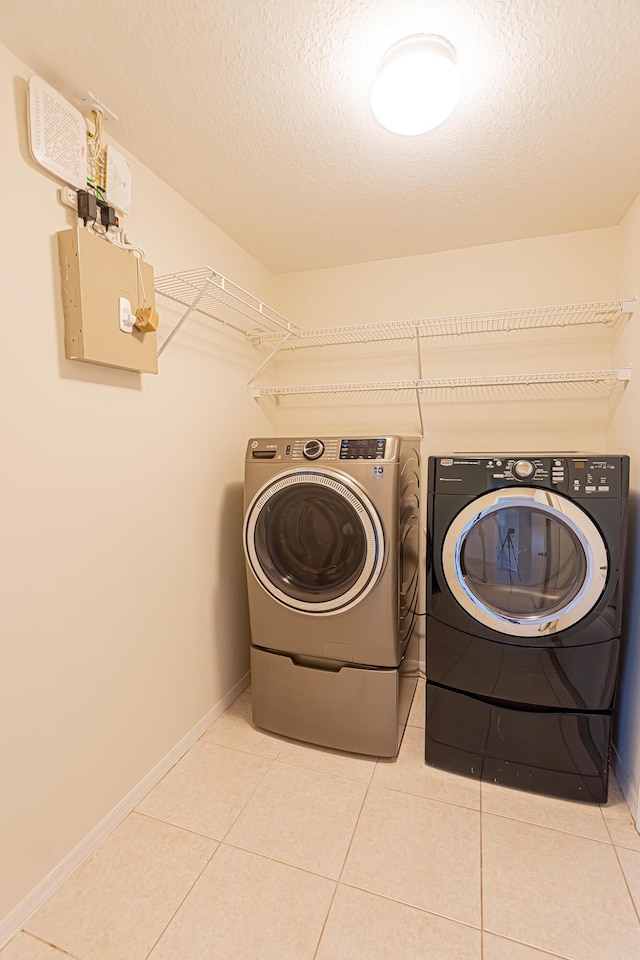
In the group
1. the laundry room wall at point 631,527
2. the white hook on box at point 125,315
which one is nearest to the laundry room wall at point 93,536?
the white hook on box at point 125,315

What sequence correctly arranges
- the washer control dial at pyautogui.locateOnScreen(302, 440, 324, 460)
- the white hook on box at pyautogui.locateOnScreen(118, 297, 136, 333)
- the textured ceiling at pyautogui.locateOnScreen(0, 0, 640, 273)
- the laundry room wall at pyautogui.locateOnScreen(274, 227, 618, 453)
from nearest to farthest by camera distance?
the textured ceiling at pyautogui.locateOnScreen(0, 0, 640, 273) → the white hook on box at pyautogui.locateOnScreen(118, 297, 136, 333) → the washer control dial at pyautogui.locateOnScreen(302, 440, 324, 460) → the laundry room wall at pyautogui.locateOnScreen(274, 227, 618, 453)

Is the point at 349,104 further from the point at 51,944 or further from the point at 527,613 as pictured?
the point at 51,944

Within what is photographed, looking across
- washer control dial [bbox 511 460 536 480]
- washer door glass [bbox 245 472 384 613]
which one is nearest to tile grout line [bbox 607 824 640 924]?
washer door glass [bbox 245 472 384 613]

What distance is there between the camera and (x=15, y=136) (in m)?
1.14

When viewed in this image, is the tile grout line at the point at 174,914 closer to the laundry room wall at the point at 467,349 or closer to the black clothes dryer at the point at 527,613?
the black clothes dryer at the point at 527,613

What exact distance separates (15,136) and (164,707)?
75.7 inches

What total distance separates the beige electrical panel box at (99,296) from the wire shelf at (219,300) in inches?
8.2

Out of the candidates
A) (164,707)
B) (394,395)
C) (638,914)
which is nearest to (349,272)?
(394,395)

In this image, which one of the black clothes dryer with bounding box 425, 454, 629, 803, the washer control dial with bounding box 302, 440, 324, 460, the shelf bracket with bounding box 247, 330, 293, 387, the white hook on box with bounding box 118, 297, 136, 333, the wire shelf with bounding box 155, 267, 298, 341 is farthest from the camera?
the shelf bracket with bounding box 247, 330, 293, 387

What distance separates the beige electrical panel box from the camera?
125cm

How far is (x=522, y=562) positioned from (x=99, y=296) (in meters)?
1.69

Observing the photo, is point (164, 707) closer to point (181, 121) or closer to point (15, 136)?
point (15, 136)

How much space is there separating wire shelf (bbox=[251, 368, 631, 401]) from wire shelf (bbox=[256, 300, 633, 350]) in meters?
0.26

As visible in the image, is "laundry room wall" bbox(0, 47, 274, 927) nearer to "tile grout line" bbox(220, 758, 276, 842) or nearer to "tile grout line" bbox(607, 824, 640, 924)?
"tile grout line" bbox(220, 758, 276, 842)
